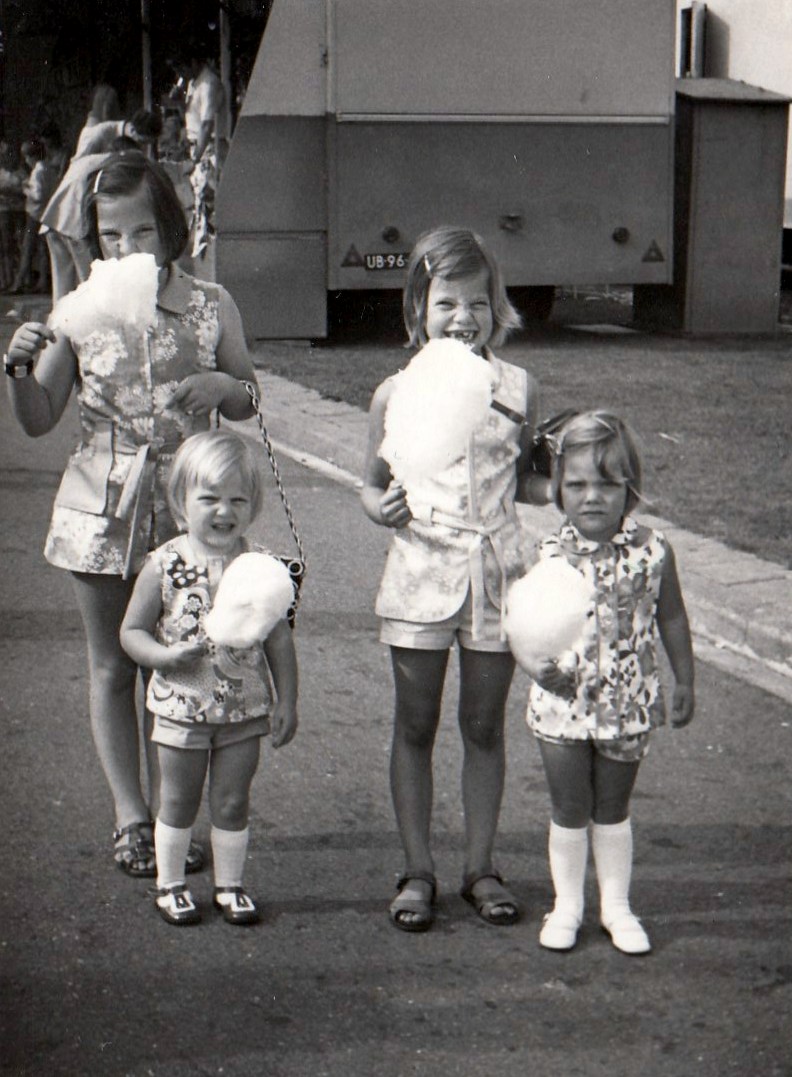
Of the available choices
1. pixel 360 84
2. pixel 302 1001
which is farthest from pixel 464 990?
pixel 360 84

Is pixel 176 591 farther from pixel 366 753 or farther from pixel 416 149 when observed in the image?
pixel 416 149

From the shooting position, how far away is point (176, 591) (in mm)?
3604

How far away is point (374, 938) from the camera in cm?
365

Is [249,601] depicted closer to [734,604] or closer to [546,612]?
[546,612]

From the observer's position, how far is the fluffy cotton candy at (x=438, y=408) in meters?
3.47

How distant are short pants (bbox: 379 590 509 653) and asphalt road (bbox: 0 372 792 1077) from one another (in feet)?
2.07

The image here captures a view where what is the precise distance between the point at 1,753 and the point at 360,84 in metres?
9.68

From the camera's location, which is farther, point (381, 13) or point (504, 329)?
point (381, 13)

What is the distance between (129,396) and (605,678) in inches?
50.3

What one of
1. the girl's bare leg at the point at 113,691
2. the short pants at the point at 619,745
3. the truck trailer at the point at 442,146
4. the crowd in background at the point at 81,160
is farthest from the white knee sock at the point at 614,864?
the truck trailer at the point at 442,146

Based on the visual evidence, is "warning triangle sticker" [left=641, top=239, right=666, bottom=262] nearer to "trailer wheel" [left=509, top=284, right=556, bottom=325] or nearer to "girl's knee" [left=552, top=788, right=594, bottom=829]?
"trailer wheel" [left=509, top=284, right=556, bottom=325]

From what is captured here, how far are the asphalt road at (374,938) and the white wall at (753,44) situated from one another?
48.4ft

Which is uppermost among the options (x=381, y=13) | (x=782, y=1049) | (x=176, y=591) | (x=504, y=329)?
(x=381, y=13)

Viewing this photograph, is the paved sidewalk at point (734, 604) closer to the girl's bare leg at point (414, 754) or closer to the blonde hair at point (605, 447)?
the girl's bare leg at point (414, 754)
